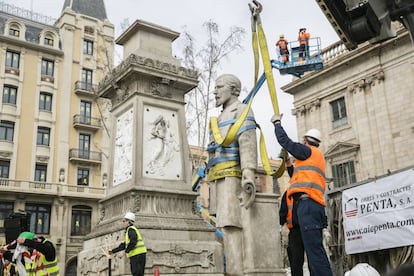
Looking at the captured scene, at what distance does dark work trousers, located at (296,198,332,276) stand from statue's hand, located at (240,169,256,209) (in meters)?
2.31

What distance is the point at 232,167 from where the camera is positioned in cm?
754

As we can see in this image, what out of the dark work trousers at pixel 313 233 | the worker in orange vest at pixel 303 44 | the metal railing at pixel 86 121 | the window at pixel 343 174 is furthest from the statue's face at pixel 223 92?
the metal railing at pixel 86 121

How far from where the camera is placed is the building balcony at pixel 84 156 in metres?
34.6

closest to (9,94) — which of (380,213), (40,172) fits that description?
(40,172)

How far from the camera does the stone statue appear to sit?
7219 millimetres

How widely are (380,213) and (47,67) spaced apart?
29.8 meters

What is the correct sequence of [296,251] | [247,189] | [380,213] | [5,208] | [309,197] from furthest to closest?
1. [5,208]
2. [380,213]
3. [247,189]
4. [296,251]
5. [309,197]

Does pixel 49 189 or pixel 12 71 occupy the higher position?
pixel 12 71

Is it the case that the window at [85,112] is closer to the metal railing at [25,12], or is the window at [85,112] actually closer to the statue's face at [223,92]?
the metal railing at [25,12]

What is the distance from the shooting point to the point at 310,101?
2648 centimetres

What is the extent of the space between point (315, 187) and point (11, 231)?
498 centimetres

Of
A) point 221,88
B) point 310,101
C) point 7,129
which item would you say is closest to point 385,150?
point 310,101

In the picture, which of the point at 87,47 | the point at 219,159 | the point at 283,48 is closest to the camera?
the point at 219,159

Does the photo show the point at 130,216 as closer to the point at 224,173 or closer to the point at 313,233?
the point at 224,173
